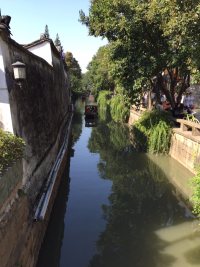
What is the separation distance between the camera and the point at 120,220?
12.0 metres

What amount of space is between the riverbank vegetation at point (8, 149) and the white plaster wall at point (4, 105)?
47cm

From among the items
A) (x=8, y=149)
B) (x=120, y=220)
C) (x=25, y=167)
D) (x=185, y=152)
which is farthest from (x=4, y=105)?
(x=185, y=152)

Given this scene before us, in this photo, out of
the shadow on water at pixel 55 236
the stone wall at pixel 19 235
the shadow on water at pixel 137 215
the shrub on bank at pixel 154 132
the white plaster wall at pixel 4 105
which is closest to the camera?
the stone wall at pixel 19 235

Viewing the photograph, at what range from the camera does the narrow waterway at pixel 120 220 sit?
9.51 metres

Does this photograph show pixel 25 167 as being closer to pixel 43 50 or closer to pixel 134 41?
pixel 43 50

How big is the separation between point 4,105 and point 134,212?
6463 mm

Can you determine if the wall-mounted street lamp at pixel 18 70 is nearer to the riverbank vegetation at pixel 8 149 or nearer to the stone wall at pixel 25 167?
the stone wall at pixel 25 167

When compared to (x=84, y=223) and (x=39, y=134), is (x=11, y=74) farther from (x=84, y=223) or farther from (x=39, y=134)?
(x=84, y=223)

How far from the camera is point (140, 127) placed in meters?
23.2

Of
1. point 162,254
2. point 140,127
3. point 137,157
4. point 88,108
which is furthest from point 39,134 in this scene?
point 88,108

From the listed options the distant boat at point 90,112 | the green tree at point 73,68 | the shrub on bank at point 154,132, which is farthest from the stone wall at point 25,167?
the green tree at point 73,68

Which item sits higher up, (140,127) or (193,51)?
(193,51)

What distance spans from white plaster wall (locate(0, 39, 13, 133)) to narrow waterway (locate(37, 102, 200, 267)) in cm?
344

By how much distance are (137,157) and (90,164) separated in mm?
2741
